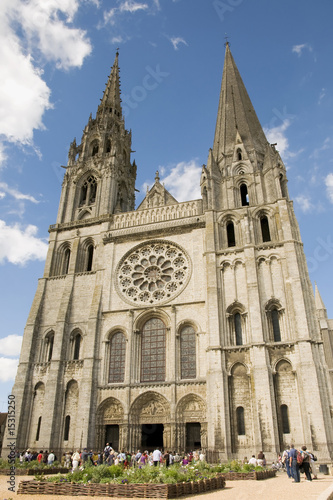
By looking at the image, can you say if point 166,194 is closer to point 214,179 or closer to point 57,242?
point 214,179

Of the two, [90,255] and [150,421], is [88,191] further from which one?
[150,421]

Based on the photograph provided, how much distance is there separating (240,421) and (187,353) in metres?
4.83

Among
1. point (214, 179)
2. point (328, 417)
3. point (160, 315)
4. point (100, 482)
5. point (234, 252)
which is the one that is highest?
point (214, 179)

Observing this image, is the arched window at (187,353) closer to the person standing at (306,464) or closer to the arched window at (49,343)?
the arched window at (49,343)

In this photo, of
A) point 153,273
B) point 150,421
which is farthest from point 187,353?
point 153,273

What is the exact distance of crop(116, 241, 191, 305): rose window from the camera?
A: 1014 inches

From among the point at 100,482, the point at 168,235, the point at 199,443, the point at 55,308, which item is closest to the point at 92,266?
the point at 55,308

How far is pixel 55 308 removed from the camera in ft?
90.4

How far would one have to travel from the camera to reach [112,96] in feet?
133

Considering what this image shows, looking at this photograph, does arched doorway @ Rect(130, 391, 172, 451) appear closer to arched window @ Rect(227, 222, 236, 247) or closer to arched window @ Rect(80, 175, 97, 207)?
arched window @ Rect(227, 222, 236, 247)

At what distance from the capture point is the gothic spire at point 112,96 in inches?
1550

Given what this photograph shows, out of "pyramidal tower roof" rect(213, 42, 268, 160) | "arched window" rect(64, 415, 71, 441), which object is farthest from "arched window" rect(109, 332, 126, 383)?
"pyramidal tower roof" rect(213, 42, 268, 160)

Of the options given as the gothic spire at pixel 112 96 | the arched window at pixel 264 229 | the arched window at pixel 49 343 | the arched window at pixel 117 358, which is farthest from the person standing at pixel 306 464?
the gothic spire at pixel 112 96

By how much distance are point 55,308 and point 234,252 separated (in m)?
13.0
